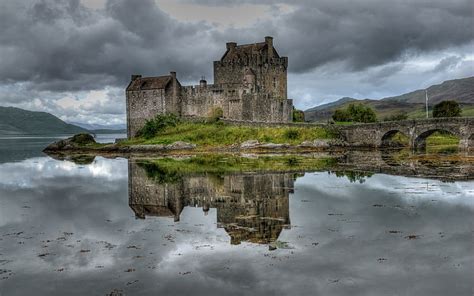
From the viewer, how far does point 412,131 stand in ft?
178

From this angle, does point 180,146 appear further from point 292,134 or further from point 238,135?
point 292,134

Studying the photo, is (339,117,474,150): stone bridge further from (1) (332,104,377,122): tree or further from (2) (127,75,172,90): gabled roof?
(2) (127,75,172,90): gabled roof

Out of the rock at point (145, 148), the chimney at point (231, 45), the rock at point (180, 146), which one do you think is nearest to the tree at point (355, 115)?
the chimney at point (231, 45)

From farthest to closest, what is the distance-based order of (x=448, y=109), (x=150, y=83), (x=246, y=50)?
1. (x=448, y=109)
2. (x=150, y=83)
3. (x=246, y=50)

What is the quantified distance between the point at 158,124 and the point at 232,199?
42.1 meters

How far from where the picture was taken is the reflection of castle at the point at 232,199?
14500mm

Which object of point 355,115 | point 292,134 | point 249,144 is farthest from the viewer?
point 355,115

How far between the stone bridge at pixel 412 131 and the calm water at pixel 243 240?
31.0 metres

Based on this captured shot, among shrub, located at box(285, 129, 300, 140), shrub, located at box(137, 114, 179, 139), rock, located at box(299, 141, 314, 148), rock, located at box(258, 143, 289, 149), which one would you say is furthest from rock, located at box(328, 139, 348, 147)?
shrub, located at box(137, 114, 179, 139)

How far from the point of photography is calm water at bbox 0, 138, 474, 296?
375 inches

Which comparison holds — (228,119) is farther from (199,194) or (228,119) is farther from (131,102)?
(199,194)

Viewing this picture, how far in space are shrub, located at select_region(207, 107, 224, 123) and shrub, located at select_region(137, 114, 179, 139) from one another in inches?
164

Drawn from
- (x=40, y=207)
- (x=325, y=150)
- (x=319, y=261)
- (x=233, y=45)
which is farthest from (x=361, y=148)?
(x=319, y=261)

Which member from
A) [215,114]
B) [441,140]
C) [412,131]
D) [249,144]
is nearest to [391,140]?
[412,131]
